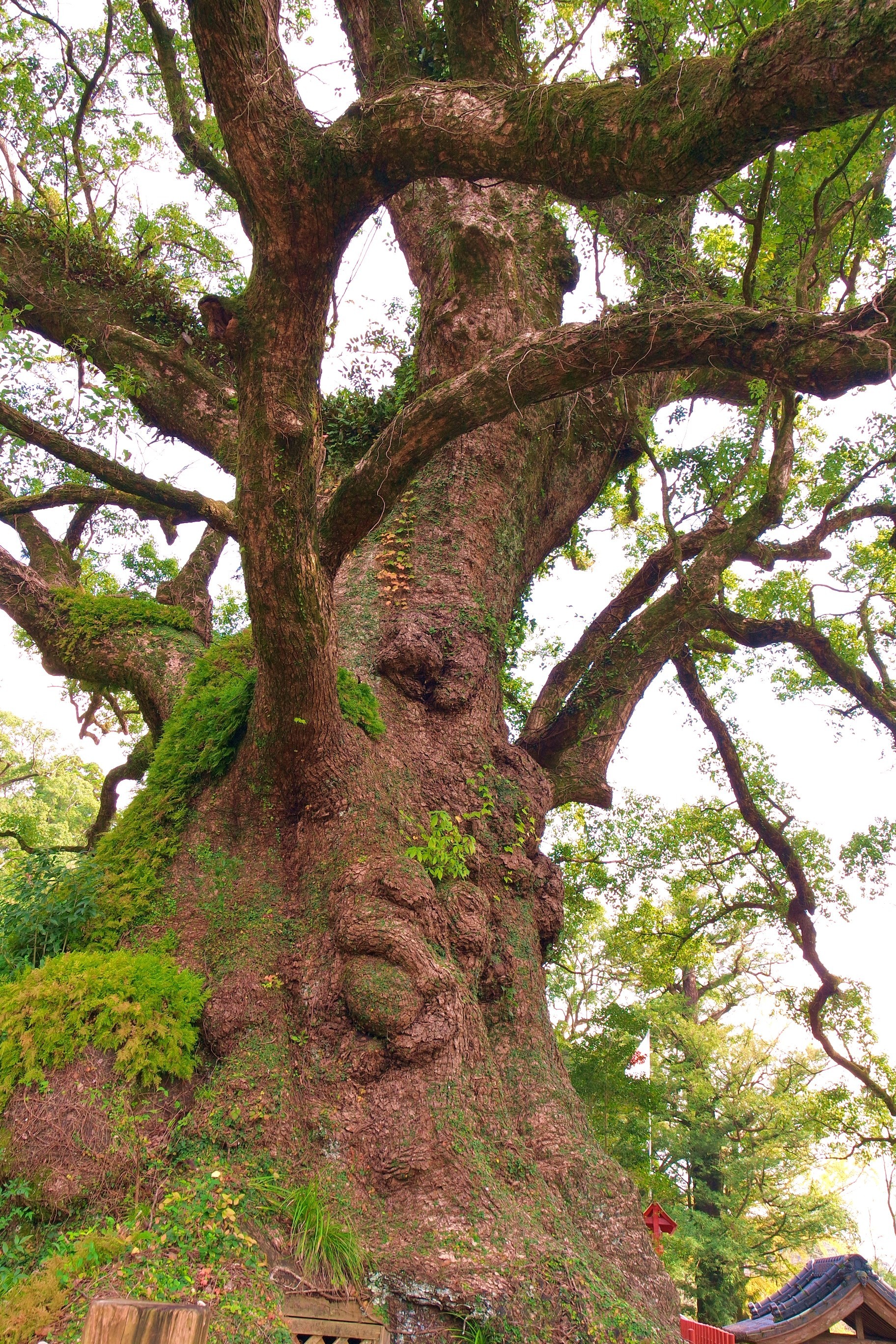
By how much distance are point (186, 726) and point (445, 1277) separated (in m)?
3.27

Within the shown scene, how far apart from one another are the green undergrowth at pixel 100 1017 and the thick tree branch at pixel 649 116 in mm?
3773

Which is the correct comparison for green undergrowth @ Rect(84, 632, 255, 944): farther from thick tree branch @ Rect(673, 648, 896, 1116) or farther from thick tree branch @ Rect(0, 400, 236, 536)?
thick tree branch @ Rect(673, 648, 896, 1116)

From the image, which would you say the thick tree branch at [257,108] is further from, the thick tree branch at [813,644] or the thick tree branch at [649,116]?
the thick tree branch at [813,644]

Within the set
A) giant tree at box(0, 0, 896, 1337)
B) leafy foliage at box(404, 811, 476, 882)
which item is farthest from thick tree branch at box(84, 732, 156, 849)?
leafy foliage at box(404, 811, 476, 882)

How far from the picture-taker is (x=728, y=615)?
7.86 m

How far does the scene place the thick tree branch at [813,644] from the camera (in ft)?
26.0

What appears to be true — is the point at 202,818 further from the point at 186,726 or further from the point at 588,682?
Result: the point at 588,682

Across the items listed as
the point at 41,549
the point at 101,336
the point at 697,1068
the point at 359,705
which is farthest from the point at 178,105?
the point at 697,1068

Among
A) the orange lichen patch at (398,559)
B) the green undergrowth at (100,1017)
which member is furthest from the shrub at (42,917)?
the orange lichen patch at (398,559)

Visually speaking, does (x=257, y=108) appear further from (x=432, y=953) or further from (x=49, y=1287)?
(x=49, y=1287)

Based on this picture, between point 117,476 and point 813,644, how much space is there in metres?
6.59

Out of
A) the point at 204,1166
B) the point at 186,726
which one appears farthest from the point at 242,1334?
the point at 186,726

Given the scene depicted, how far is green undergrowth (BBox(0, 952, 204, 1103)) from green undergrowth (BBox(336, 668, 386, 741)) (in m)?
1.67

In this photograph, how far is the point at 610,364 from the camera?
3.78 meters
